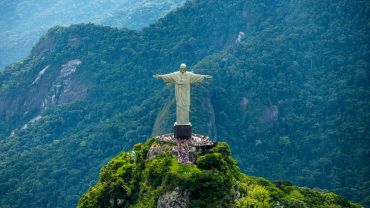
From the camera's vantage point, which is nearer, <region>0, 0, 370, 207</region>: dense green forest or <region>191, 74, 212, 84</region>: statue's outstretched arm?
<region>191, 74, 212, 84</region>: statue's outstretched arm

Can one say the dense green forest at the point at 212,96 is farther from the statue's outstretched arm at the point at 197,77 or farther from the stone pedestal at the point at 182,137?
the statue's outstretched arm at the point at 197,77

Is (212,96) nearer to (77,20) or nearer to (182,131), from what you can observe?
(182,131)

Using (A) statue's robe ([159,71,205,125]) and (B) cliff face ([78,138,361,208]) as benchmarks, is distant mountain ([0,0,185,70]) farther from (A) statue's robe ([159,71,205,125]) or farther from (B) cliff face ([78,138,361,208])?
(A) statue's robe ([159,71,205,125])

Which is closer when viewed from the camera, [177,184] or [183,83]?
[177,184]

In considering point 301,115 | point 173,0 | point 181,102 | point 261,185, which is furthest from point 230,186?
point 173,0

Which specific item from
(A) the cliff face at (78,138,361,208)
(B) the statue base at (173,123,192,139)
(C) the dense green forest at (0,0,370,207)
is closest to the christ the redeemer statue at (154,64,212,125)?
(B) the statue base at (173,123,192,139)

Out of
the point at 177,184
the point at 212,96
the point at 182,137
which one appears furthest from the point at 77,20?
the point at 177,184
